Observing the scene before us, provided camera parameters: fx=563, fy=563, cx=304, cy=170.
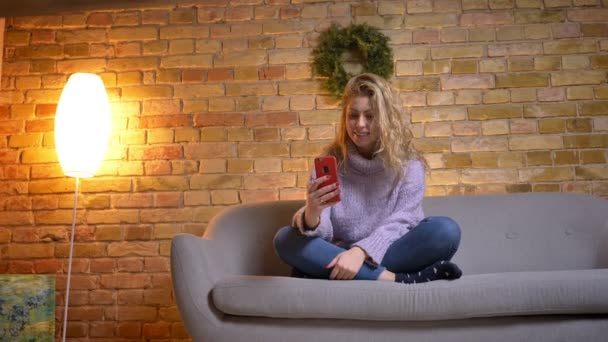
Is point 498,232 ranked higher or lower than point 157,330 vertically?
higher

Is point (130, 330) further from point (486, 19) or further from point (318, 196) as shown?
point (486, 19)

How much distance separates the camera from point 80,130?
2.52 meters

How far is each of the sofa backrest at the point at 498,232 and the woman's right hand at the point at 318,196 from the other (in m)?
0.56

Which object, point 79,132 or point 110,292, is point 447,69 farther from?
point 110,292

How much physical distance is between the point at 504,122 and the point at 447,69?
1.19ft

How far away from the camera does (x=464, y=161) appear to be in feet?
8.59

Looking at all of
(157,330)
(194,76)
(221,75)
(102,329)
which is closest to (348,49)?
(221,75)

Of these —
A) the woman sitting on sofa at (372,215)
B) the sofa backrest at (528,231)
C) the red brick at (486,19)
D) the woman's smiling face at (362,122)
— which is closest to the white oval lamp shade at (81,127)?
the woman sitting on sofa at (372,215)

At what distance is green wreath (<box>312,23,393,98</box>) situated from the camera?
2639 millimetres

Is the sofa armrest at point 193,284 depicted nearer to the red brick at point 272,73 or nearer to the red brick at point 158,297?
the red brick at point 158,297

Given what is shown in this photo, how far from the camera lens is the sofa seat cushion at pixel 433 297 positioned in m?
1.56

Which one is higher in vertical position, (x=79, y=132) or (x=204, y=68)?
(x=204, y=68)

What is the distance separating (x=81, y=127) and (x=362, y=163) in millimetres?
1336

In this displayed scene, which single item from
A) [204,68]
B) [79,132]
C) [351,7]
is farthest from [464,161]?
[79,132]
